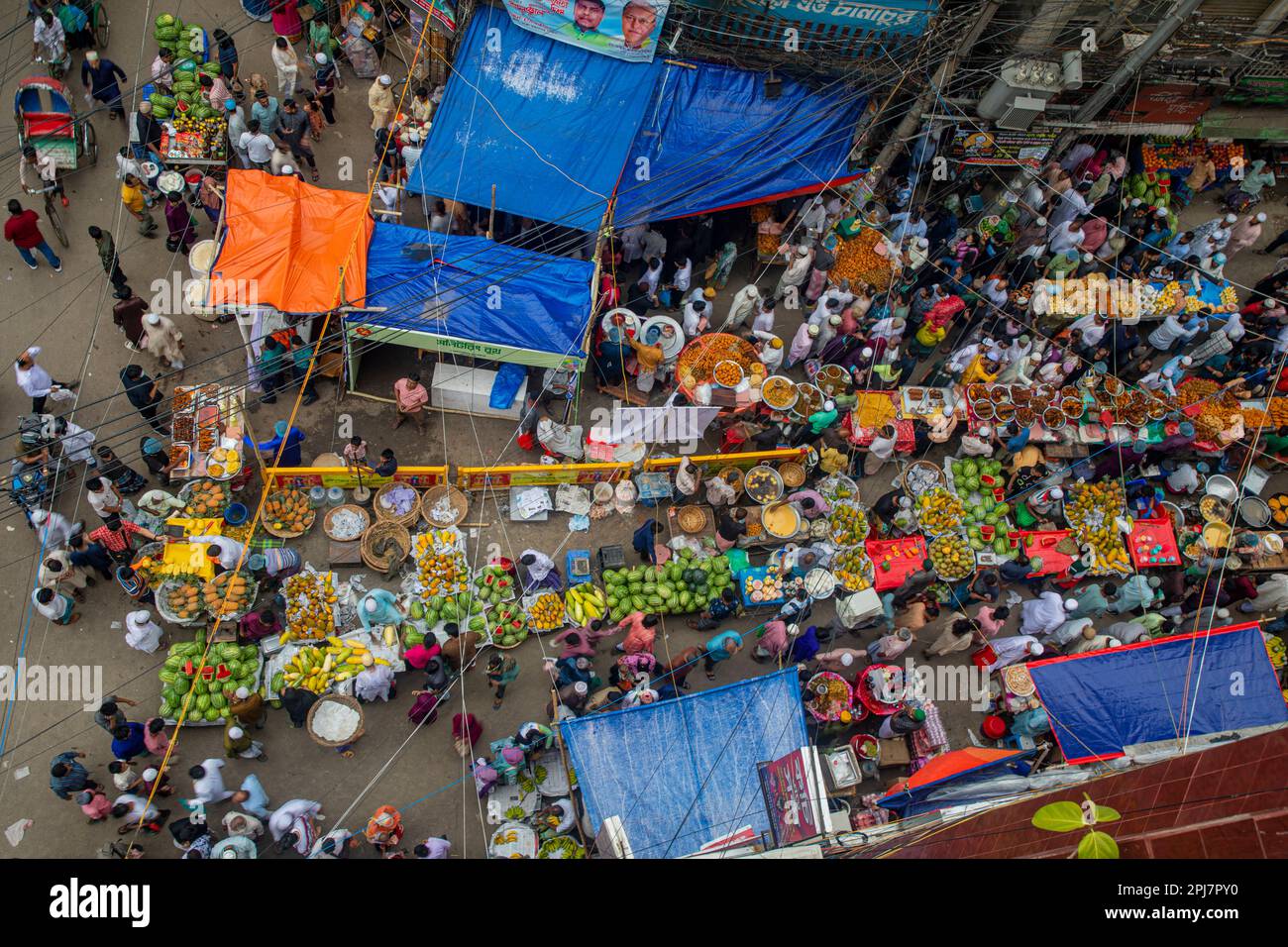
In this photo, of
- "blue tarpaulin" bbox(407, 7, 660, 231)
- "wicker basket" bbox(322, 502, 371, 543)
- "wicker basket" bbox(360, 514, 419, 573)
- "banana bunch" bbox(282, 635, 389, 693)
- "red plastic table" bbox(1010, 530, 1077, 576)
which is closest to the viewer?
"banana bunch" bbox(282, 635, 389, 693)

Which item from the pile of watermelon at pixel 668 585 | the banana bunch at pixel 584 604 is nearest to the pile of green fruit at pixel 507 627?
the banana bunch at pixel 584 604

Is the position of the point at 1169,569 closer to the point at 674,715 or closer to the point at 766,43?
the point at 674,715

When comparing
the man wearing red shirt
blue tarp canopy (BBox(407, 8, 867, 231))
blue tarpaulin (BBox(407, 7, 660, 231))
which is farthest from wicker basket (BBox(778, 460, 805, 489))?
the man wearing red shirt

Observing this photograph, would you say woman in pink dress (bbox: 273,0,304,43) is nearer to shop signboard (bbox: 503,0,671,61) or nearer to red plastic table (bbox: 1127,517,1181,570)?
shop signboard (bbox: 503,0,671,61)

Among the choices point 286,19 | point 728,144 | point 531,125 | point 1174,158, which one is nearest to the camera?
point 531,125

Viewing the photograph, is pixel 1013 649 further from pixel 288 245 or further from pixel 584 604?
pixel 288 245

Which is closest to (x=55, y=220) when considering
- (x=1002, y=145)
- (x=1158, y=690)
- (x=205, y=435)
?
(x=205, y=435)
